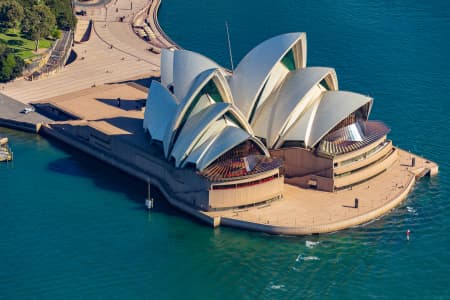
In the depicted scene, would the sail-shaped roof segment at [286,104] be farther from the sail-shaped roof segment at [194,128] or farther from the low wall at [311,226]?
the low wall at [311,226]

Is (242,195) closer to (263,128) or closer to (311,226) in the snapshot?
(311,226)

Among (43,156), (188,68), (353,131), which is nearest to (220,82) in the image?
(188,68)

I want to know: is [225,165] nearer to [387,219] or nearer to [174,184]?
[174,184]

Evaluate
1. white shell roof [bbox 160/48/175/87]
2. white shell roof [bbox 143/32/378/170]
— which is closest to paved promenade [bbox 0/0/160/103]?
white shell roof [bbox 160/48/175/87]

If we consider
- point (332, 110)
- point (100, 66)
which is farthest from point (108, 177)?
point (100, 66)

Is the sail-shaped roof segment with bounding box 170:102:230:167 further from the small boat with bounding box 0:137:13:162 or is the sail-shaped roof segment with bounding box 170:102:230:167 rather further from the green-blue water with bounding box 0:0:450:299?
the small boat with bounding box 0:137:13:162

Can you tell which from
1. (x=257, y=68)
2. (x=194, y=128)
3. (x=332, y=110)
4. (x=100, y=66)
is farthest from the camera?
(x=100, y=66)
